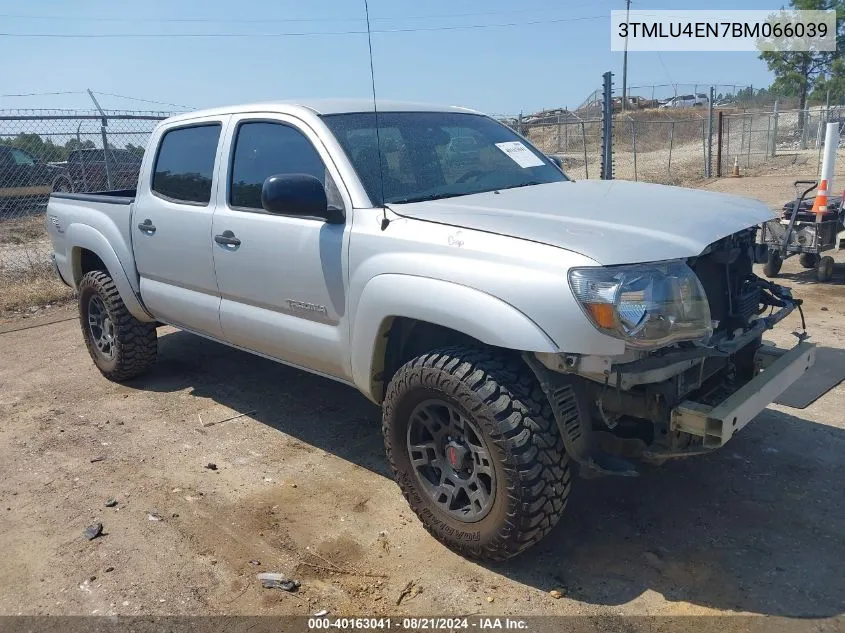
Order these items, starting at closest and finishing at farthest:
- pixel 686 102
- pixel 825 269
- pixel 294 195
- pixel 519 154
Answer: pixel 294 195, pixel 519 154, pixel 825 269, pixel 686 102

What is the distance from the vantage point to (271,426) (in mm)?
4707

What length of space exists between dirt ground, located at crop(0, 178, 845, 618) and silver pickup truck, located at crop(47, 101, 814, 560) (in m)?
0.32

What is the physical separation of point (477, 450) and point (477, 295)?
655 millimetres

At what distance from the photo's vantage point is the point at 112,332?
18.3 ft

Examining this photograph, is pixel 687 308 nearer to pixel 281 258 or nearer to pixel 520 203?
pixel 520 203

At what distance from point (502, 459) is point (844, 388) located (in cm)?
312

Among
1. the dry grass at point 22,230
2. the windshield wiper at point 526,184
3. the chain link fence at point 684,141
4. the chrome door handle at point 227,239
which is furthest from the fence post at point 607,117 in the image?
the dry grass at point 22,230

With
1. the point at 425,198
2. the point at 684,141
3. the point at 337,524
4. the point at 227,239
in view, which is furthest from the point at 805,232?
the point at 684,141

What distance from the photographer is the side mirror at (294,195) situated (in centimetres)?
329

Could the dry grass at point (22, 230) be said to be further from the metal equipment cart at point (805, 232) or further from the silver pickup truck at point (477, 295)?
the metal equipment cart at point (805, 232)

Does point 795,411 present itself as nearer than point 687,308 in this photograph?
No

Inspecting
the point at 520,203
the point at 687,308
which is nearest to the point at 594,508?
the point at 687,308

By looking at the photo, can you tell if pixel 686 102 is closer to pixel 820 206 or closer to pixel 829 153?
pixel 829 153

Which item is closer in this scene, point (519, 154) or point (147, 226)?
point (519, 154)
